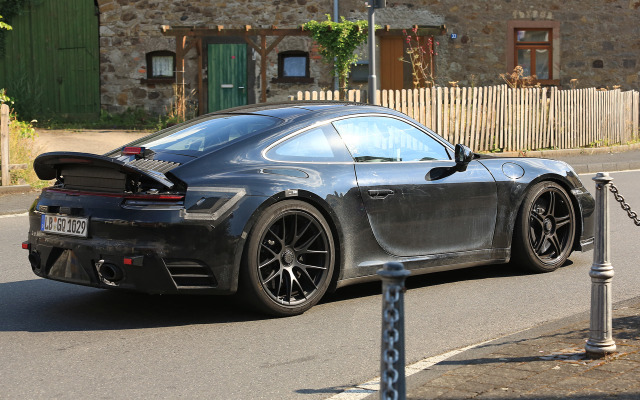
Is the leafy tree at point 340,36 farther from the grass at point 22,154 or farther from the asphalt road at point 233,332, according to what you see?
the asphalt road at point 233,332

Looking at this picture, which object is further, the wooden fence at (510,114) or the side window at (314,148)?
the wooden fence at (510,114)

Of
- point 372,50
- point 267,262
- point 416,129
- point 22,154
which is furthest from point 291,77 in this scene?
point 267,262

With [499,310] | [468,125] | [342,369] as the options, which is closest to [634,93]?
[468,125]

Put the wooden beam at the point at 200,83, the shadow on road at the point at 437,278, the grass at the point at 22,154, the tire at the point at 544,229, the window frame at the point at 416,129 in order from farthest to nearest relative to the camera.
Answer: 1. the wooden beam at the point at 200,83
2. the grass at the point at 22,154
3. the tire at the point at 544,229
4. the shadow on road at the point at 437,278
5. the window frame at the point at 416,129

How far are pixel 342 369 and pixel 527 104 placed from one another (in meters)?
A: 18.2

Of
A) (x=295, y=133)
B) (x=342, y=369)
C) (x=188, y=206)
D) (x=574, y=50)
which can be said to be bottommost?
(x=342, y=369)

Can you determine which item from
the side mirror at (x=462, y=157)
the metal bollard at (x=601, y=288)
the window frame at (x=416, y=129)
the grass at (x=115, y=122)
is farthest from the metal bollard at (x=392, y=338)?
the grass at (x=115, y=122)

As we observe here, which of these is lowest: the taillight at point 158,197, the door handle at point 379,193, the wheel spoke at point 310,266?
the wheel spoke at point 310,266

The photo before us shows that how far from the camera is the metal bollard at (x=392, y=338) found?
3.28 m

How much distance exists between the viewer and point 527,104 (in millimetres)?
22531

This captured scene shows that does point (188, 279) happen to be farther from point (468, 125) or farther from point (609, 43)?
point (609, 43)

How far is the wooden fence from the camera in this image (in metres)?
21.0

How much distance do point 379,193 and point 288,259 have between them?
0.95 meters

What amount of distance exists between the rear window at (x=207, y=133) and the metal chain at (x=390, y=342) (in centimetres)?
341
